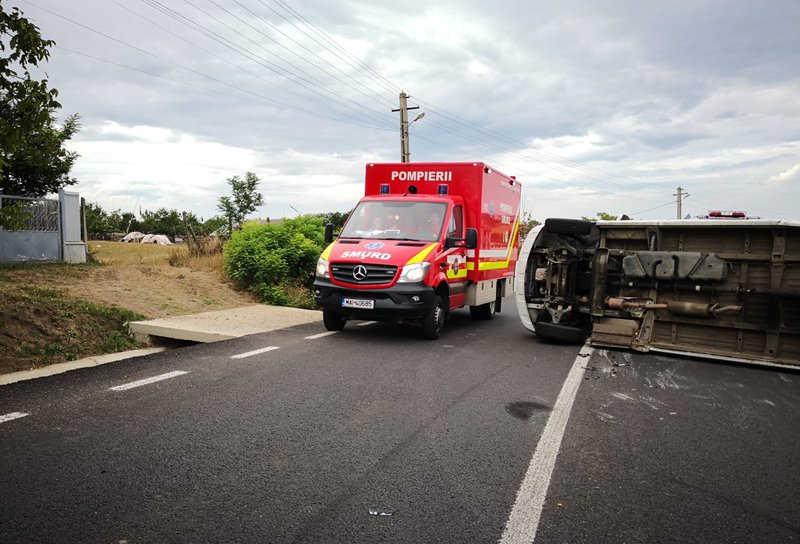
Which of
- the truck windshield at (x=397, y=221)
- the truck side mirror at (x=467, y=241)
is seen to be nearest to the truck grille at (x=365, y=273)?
the truck windshield at (x=397, y=221)

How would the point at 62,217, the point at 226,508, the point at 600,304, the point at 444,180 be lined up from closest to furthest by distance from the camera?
the point at 226,508 < the point at 600,304 < the point at 444,180 < the point at 62,217

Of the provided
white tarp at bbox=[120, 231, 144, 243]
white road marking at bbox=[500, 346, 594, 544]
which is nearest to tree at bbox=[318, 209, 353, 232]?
white road marking at bbox=[500, 346, 594, 544]

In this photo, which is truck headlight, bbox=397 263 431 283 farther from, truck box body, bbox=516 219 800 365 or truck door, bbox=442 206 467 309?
truck box body, bbox=516 219 800 365

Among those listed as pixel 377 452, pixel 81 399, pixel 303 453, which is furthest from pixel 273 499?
pixel 81 399

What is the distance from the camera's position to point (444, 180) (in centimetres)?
1016

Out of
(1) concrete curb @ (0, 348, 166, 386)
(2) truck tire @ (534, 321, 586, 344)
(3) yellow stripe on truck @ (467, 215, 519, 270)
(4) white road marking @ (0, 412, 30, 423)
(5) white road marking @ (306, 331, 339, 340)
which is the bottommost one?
(1) concrete curb @ (0, 348, 166, 386)

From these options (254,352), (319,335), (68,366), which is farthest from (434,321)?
(68,366)

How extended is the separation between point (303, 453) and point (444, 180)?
7.14 m

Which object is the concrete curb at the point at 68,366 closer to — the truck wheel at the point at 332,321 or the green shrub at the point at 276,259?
the truck wheel at the point at 332,321

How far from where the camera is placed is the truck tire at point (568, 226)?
847 centimetres

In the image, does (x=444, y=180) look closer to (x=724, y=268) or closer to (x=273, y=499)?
(x=724, y=268)

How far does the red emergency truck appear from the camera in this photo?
826 cm

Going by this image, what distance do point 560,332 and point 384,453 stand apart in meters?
5.25

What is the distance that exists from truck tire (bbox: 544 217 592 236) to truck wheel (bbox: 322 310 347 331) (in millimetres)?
3682
